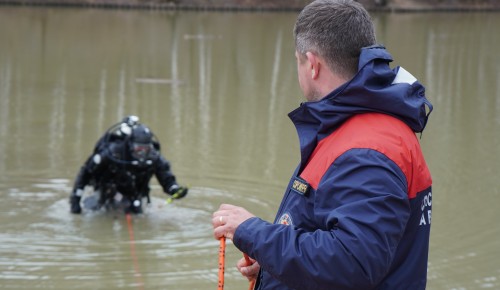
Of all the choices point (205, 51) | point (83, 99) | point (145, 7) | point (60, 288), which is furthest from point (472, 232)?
point (145, 7)

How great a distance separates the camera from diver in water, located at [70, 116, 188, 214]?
766 centimetres

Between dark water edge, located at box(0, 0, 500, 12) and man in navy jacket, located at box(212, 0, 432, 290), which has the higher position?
man in navy jacket, located at box(212, 0, 432, 290)

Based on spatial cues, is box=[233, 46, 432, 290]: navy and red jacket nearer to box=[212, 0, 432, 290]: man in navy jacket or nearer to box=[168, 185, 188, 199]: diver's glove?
box=[212, 0, 432, 290]: man in navy jacket

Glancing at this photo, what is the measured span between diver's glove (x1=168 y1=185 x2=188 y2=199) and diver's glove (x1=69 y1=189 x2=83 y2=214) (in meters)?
0.81

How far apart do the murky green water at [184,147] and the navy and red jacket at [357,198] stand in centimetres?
387

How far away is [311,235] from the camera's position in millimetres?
2328

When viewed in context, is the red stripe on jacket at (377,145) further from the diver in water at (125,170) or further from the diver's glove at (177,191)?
the diver's glove at (177,191)

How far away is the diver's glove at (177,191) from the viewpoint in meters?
7.84

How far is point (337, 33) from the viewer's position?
2418mm

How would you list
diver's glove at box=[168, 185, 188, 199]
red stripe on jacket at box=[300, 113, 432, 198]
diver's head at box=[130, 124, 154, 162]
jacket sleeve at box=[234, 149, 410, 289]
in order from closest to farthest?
jacket sleeve at box=[234, 149, 410, 289]
red stripe on jacket at box=[300, 113, 432, 198]
diver's head at box=[130, 124, 154, 162]
diver's glove at box=[168, 185, 188, 199]

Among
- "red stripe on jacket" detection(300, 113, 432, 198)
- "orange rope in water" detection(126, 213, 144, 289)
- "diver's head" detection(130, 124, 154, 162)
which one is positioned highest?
"red stripe on jacket" detection(300, 113, 432, 198)

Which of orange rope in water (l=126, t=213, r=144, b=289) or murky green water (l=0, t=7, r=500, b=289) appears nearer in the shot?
orange rope in water (l=126, t=213, r=144, b=289)

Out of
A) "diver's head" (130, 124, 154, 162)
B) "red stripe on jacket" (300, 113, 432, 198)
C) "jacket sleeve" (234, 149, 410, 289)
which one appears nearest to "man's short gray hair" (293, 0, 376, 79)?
"red stripe on jacket" (300, 113, 432, 198)

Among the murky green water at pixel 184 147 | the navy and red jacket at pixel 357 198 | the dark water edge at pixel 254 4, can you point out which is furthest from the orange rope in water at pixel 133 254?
the dark water edge at pixel 254 4
